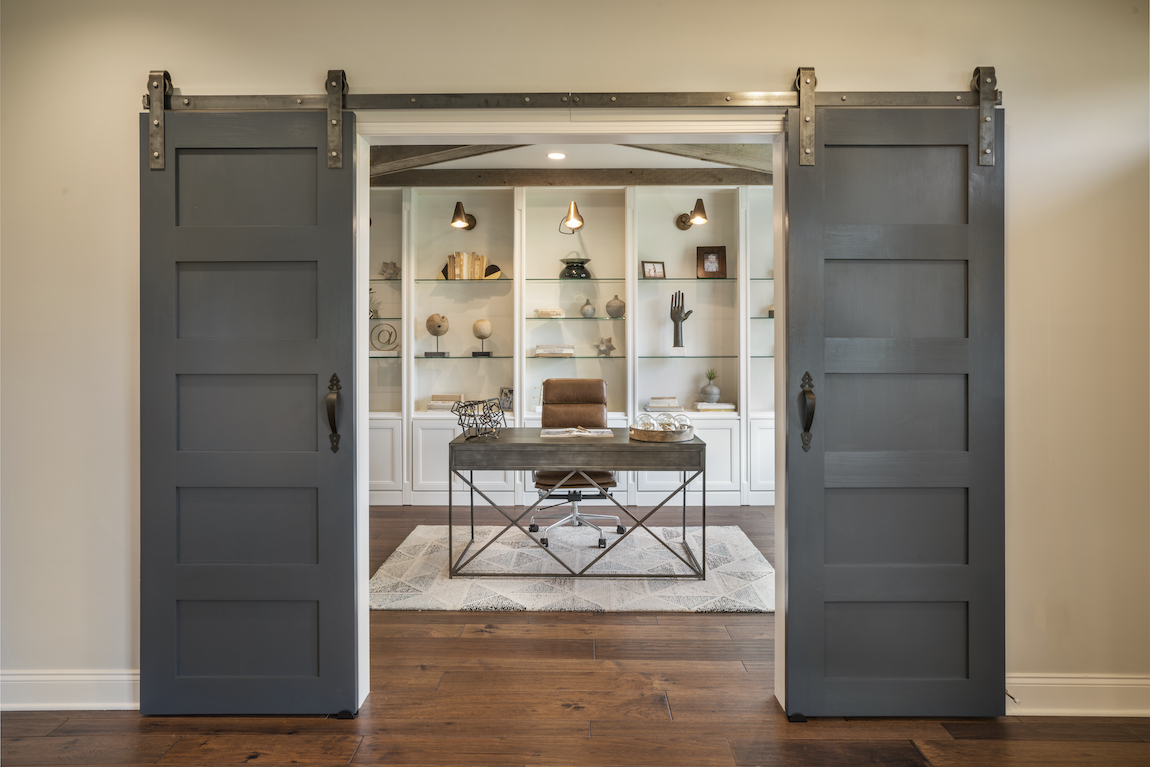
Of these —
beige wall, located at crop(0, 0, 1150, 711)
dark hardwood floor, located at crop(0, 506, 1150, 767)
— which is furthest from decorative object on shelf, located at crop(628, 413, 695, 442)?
beige wall, located at crop(0, 0, 1150, 711)

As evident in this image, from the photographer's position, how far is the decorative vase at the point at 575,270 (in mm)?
4957

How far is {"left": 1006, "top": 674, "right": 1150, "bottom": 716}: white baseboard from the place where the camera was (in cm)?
202

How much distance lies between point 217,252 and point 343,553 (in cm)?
109

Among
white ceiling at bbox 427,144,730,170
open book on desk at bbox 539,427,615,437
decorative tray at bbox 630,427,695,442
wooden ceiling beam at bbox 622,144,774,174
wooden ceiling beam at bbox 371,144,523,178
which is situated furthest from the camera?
white ceiling at bbox 427,144,730,170

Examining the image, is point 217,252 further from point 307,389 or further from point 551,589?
point 551,589

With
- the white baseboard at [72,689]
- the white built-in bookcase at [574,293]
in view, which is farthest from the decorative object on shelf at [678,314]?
the white baseboard at [72,689]

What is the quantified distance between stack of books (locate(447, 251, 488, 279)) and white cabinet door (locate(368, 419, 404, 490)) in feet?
4.30

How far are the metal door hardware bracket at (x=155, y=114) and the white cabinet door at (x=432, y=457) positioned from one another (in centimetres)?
304

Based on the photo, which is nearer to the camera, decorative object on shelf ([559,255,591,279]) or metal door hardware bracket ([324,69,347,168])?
metal door hardware bracket ([324,69,347,168])

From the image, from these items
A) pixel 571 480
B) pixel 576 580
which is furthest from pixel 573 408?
pixel 576 580

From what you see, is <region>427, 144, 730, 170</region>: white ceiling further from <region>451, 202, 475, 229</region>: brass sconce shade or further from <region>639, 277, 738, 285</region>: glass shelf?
<region>639, 277, 738, 285</region>: glass shelf

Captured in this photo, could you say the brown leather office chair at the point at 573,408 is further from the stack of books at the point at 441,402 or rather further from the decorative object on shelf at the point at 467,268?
the decorative object on shelf at the point at 467,268

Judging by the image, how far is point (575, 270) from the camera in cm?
496

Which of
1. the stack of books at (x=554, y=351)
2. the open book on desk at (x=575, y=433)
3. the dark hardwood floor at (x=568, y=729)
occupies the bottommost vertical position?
the dark hardwood floor at (x=568, y=729)
